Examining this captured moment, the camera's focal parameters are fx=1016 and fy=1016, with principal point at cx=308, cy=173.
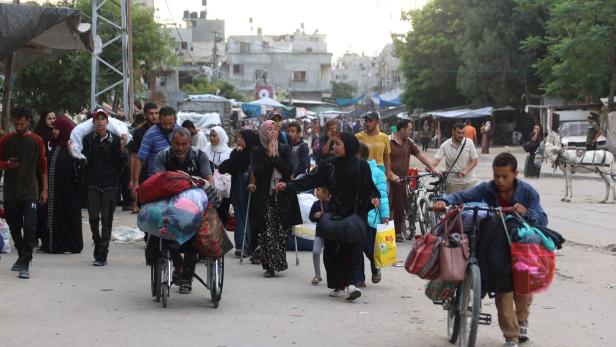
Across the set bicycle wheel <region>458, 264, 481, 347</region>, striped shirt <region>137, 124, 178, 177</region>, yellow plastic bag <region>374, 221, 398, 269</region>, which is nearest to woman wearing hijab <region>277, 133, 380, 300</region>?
yellow plastic bag <region>374, 221, 398, 269</region>

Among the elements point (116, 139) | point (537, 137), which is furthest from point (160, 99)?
point (116, 139)

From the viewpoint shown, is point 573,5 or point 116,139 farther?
point 573,5

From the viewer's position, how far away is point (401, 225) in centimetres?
1444

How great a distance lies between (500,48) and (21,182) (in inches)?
1889

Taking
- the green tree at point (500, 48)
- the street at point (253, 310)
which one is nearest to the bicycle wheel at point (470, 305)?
the street at point (253, 310)

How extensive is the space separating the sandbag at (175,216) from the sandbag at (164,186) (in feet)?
0.15

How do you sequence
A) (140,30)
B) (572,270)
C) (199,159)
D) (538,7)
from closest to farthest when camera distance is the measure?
(199,159) < (572,270) < (140,30) < (538,7)

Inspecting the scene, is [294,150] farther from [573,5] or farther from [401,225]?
[573,5]

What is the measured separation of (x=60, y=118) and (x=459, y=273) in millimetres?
7113

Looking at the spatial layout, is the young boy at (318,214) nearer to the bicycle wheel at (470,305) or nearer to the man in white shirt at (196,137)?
the bicycle wheel at (470,305)

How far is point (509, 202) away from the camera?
707cm

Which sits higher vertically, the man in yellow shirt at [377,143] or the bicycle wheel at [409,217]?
the man in yellow shirt at [377,143]

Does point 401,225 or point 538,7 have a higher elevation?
point 538,7

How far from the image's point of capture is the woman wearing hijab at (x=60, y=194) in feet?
40.3
